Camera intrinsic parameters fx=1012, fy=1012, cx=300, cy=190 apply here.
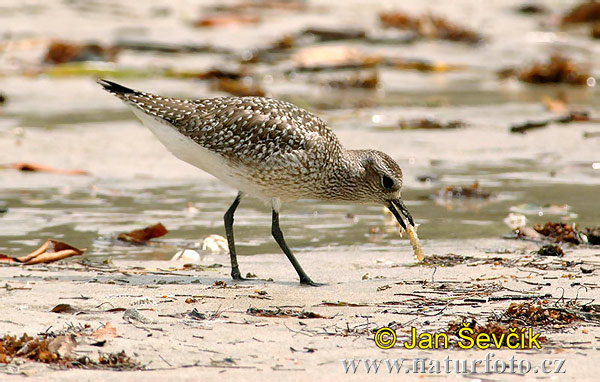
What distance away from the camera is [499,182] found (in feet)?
34.0

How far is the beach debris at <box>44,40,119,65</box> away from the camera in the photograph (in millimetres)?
16406

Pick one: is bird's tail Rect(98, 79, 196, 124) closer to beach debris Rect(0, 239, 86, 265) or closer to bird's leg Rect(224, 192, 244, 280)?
bird's leg Rect(224, 192, 244, 280)

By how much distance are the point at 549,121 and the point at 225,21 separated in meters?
8.55

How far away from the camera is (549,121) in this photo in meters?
12.5

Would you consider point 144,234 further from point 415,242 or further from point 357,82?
point 357,82

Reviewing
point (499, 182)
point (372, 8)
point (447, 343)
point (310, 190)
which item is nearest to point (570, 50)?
point (372, 8)

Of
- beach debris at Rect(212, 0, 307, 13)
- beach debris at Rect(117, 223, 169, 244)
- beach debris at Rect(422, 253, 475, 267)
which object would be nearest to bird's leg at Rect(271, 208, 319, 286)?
beach debris at Rect(422, 253, 475, 267)

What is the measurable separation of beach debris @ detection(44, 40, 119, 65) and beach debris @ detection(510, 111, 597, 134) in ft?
23.6

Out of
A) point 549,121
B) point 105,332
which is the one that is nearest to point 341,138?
point 549,121

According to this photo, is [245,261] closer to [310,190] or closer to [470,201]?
[310,190]

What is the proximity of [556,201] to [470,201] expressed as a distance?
80cm

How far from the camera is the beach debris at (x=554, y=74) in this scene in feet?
52.9

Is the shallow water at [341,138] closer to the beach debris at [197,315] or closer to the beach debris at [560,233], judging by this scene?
the beach debris at [560,233]

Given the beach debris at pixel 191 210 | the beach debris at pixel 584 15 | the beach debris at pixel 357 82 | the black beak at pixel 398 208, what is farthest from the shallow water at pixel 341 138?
the beach debris at pixel 584 15
